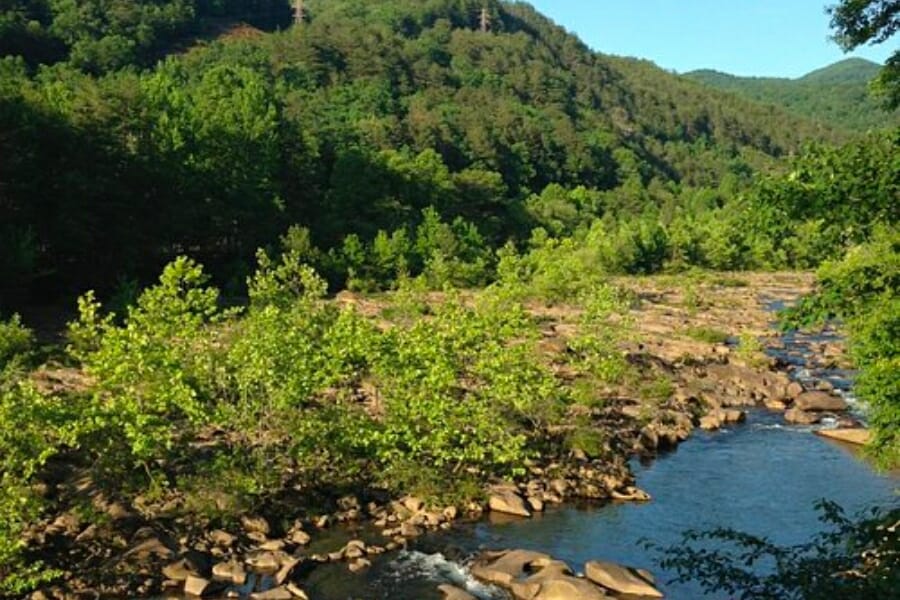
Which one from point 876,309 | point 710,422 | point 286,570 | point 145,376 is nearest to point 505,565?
point 286,570

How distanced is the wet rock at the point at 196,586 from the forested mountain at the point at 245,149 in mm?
17979

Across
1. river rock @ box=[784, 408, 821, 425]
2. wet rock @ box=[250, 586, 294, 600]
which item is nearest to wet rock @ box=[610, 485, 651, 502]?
wet rock @ box=[250, 586, 294, 600]

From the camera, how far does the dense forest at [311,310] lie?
22.6m

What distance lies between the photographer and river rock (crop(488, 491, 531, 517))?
31109mm

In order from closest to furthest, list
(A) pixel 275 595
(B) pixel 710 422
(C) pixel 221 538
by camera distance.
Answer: (A) pixel 275 595 < (C) pixel 221 538 < (B) pixel 710 422

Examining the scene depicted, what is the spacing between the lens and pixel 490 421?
108ft

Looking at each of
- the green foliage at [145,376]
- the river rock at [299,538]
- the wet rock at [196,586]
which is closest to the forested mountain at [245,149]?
the wet rock at [196,586]

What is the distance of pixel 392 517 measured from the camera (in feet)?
99.6

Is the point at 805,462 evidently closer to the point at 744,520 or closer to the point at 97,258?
the point at 744,520

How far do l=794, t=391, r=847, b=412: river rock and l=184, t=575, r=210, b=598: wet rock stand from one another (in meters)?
33.1

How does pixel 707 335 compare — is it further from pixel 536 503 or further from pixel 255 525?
pixel 255 525

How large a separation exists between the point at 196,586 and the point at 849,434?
29883 millimetres

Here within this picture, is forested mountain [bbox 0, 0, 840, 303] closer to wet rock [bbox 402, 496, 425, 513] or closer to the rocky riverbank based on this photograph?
the rocky riverbank

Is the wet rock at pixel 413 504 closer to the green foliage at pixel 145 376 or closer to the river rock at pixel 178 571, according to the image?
the green foliage at pixel 145 376
